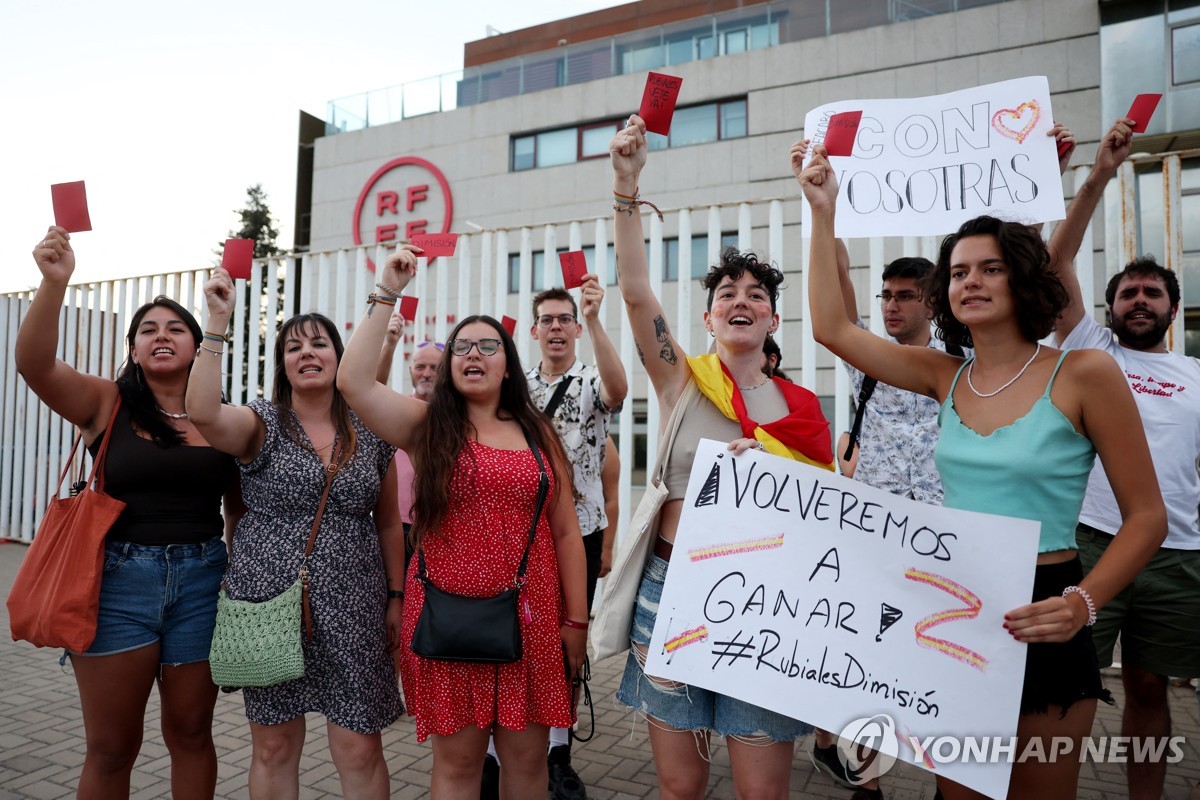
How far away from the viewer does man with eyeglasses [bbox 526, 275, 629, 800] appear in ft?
12.0

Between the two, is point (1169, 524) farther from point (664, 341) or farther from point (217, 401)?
point (217, 401)

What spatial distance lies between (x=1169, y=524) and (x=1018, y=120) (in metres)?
1.80

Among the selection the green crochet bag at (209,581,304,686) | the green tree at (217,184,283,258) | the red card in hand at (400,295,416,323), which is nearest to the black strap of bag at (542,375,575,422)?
the red card in hand at (400,295,416,323)

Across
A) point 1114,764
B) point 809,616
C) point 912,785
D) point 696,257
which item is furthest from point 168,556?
point 696,257

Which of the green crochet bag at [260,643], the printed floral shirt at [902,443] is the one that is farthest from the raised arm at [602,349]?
the green crochet bag at [260,643]

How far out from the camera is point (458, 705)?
2.52m

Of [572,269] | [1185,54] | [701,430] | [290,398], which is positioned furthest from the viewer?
[1185,54]

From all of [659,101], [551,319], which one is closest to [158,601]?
[551,319]

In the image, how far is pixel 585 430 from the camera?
3840 millimetres

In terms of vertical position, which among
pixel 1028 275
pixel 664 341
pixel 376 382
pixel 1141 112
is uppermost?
pixel 1141 112

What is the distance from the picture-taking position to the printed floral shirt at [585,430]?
3818 mm

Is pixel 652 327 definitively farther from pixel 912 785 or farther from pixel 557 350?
pixel 912 785

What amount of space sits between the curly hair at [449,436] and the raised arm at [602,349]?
482 mm

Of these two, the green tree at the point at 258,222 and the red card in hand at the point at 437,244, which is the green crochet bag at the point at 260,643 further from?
the green tree at the point at 258,222
